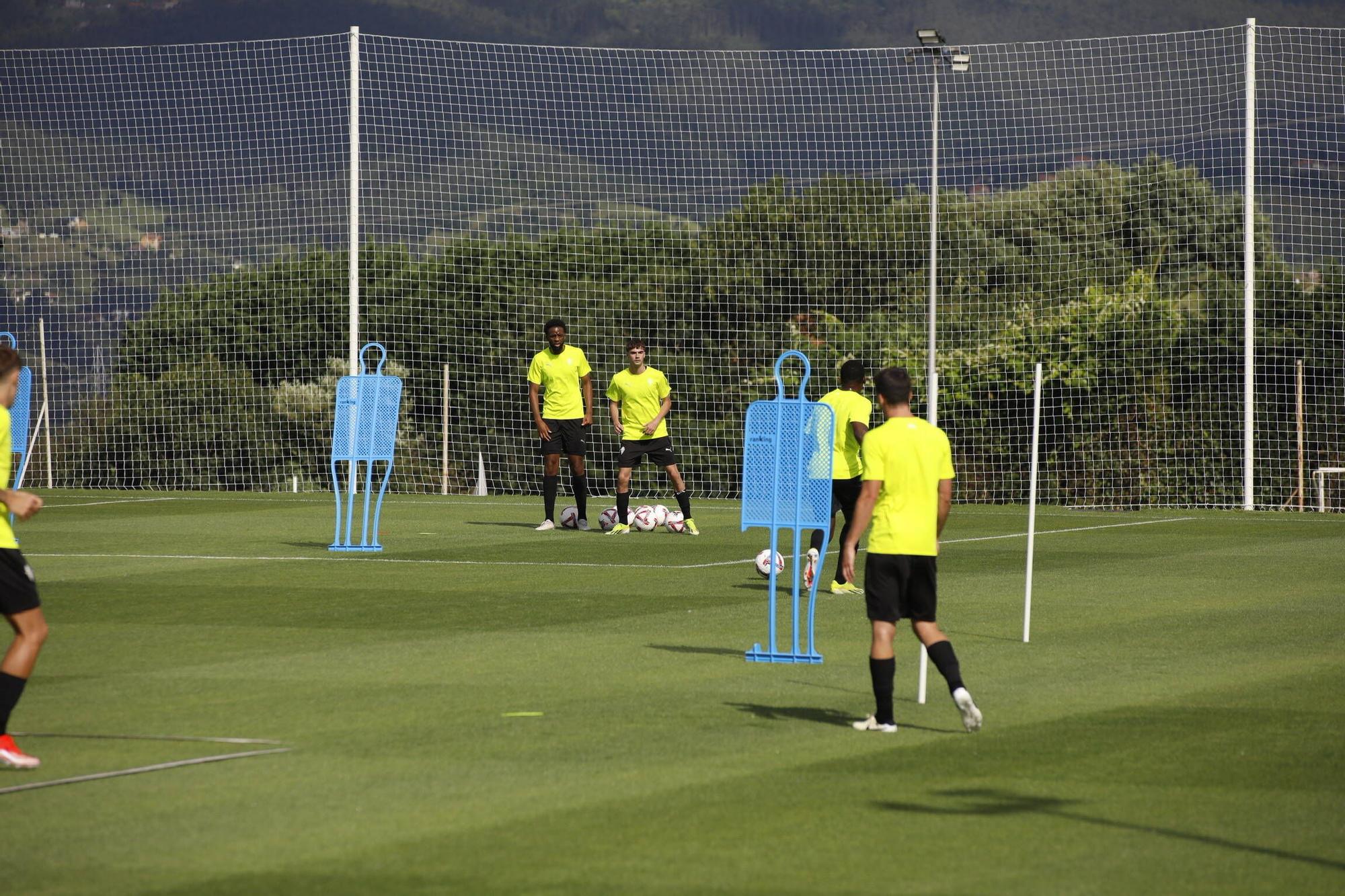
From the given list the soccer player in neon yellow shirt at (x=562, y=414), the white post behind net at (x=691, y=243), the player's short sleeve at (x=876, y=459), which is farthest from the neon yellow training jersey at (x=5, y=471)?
the white post behind net at (x=691, y=243)

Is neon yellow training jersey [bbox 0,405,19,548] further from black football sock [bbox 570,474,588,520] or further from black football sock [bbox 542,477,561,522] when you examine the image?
black football sock [bbox 570,474,588,520]

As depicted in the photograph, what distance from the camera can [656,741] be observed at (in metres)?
8.28

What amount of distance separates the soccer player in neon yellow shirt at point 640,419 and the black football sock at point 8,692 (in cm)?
1353

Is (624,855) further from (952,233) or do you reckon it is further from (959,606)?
(952,233)

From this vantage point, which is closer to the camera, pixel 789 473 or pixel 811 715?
pixel 811 715

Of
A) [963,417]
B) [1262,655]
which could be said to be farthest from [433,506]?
[1262,655]

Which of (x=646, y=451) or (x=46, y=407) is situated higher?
(x=46, y=407)

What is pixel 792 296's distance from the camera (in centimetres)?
3553

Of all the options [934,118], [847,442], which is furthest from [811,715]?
[934,118]

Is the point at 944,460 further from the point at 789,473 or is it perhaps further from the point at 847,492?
the point at 847,492

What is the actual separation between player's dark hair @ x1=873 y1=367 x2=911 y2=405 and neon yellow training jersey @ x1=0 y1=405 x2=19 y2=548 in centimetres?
397

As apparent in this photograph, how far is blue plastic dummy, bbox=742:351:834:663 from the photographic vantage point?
34.2ft

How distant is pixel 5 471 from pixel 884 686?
4005 millimetres

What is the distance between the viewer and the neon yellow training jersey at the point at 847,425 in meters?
14.0
